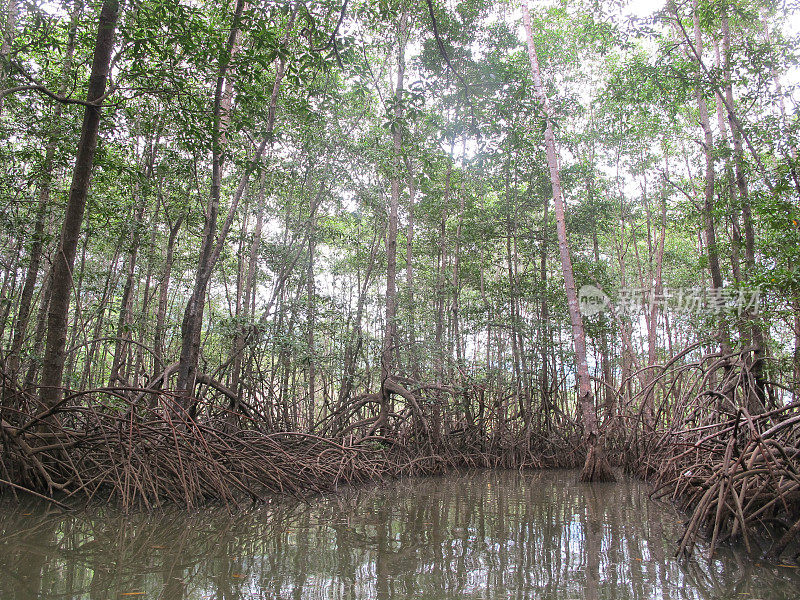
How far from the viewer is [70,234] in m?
3.83

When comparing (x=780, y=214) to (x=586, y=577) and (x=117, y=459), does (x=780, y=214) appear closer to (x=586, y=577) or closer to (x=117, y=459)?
(x=586, y=577)

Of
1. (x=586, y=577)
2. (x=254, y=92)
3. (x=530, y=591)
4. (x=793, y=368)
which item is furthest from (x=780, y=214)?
(x=254, y=92)

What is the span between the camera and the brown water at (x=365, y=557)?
205 centimetres

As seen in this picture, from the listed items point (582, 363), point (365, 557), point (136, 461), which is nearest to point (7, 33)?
point (136, 461)

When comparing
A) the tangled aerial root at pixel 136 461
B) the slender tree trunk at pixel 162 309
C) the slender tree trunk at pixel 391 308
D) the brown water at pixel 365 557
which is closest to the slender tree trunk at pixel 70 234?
the tangled aerial root at pixel 136 461

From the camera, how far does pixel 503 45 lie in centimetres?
862

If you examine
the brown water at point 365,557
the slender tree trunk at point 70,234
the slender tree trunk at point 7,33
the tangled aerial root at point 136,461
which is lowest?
the brown water at point 365,557

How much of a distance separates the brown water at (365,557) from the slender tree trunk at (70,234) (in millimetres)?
990

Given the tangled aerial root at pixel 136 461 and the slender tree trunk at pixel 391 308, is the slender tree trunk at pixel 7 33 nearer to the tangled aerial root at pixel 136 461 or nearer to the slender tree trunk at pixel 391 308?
the tangled aerial root at pixel 136 461

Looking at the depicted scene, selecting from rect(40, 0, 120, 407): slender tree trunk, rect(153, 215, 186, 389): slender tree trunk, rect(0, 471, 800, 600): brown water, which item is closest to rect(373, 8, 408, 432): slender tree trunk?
rect(153, 215, 186, 389): slender tree trunk

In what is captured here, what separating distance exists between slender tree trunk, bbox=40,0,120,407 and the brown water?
990mm

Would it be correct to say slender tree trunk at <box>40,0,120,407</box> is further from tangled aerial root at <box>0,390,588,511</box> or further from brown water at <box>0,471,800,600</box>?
brown water at <box>0,471,800,600</box>

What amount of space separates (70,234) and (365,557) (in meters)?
3.25

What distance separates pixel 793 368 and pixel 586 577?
155 inches
